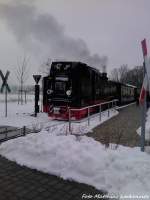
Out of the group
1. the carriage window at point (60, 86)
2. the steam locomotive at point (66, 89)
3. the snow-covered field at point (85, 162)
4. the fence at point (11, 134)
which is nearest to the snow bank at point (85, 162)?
the snow-covered field at point (85, 162)

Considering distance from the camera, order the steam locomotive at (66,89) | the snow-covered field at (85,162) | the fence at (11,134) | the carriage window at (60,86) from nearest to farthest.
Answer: the snow-covered field at (85,162), the fence at (11,134), the steam locomotive at (66,89), the carriage window at (60,86)

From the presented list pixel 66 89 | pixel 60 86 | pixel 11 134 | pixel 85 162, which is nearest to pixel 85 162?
pixel 85 162

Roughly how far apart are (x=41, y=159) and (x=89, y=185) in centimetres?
147

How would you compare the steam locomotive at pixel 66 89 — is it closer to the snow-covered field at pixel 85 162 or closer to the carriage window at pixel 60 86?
the carriage window at pixel 60 86

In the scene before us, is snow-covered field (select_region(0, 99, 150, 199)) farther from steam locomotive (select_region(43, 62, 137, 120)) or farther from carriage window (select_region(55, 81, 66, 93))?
carriage window (select_region(55, 81, 66, 93))

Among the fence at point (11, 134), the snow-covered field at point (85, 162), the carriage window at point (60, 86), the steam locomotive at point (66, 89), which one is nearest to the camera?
the snow-covered field at point (85, 162)

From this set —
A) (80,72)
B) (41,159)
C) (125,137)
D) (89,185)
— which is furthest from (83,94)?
(89,185)

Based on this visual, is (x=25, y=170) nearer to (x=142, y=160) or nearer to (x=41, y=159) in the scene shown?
(x=41, y=159)

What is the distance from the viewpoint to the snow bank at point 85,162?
177 inches

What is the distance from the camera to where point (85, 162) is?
5.20 meters

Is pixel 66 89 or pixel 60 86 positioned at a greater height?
pixel 60 86

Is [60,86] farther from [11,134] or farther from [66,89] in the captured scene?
[11,134]

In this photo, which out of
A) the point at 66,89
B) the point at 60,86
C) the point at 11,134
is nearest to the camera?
the point at 11,134

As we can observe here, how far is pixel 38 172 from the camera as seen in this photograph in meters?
5.36
